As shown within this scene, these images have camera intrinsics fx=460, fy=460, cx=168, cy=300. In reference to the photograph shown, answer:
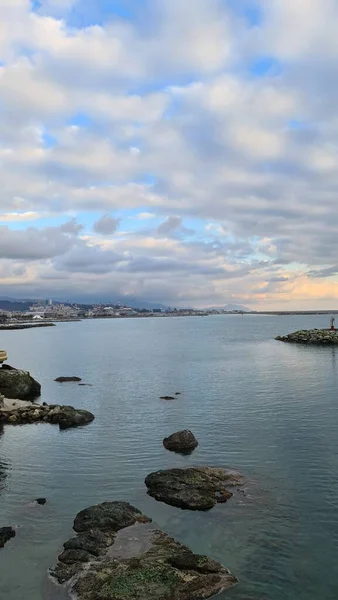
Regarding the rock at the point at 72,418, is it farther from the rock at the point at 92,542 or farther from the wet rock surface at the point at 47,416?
the rock at the point at 92,542

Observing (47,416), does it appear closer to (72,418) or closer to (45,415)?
(45,415)

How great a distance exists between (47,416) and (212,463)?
15.9 metres

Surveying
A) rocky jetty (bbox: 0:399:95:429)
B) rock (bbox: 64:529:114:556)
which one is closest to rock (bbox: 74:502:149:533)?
rock (bbox: 64:529:114:556)

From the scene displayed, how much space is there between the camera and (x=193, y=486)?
19.3 meters

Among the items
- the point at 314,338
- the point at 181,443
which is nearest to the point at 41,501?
the point at 181,443

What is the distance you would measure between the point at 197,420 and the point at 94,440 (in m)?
7.86

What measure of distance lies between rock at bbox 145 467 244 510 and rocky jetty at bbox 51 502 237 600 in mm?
2312

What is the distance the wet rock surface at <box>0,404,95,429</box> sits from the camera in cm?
3334

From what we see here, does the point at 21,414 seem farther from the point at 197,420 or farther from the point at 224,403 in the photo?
the point at 224,403

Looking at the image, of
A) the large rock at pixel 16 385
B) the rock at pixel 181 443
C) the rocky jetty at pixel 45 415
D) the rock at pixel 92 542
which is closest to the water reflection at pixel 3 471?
the rock at pixel 92 542

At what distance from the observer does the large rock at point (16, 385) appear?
139ft

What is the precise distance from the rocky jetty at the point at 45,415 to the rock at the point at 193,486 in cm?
1377

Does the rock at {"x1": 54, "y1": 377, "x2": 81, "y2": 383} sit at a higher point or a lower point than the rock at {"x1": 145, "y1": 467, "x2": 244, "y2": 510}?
lower

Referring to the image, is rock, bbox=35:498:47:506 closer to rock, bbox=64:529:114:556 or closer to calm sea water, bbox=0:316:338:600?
calm sea water, bbox=0:316:338:600
